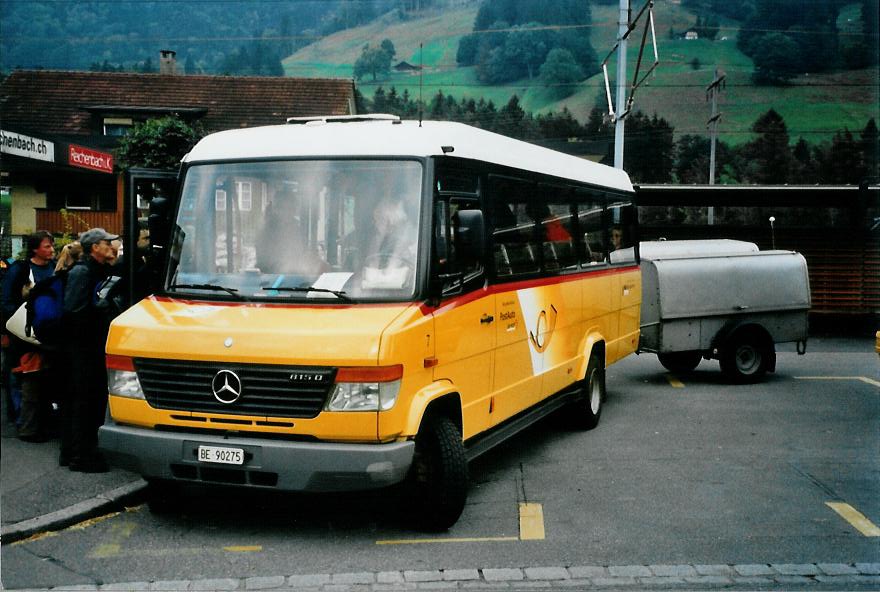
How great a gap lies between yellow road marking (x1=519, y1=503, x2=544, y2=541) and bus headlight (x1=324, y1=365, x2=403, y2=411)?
4.75 feet

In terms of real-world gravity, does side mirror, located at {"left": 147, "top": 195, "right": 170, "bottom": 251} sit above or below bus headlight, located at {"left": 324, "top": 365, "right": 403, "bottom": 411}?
above

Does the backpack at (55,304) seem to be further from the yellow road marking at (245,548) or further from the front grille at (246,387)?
the yellow road marking at (245,548)

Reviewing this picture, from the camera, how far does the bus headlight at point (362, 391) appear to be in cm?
634

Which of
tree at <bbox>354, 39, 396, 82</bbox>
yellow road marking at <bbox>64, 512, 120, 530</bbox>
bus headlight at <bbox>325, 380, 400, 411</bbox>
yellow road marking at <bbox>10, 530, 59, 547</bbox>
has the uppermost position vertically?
tree at <bbox>354, 39, 396, 82</bbox>

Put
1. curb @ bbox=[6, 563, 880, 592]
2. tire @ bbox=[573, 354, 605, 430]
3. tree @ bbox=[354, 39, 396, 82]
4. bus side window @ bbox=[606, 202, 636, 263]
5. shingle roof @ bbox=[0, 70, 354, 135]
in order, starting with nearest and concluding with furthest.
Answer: curb @ bbox=[6, 563, 880, 592] < tire @ bbox=[573, 354, 605, 430] < bus side window @ bbox=[606, 202, 636, 263] < shingle roof @ bbox=[0, 70, 354, 135] < tree @ bbox=[354, 39, 396, 82]

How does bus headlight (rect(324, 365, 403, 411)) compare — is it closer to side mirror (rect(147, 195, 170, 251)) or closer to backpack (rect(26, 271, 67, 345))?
side mirror (rect(147, 195, 170, 251))

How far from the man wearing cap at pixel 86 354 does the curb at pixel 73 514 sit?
0.71m

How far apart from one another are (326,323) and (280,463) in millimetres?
927

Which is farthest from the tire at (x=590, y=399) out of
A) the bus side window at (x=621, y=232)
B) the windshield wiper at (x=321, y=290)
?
the windshield wiper at (x=321, y=290)

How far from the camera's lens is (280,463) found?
6.38 meters

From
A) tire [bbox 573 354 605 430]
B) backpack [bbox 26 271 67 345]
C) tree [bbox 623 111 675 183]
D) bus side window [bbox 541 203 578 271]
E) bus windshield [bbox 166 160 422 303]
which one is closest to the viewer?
bus windshield [bbox 166 160 422 303]

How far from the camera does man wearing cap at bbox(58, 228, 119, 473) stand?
820cm

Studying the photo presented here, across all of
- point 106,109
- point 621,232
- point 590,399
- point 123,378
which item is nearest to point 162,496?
point 123,378

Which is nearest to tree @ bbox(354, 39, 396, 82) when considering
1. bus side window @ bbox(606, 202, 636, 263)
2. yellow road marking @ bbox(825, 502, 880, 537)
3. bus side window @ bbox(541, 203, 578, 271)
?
bus side window @ bbox(606, 202, 636, 263)
